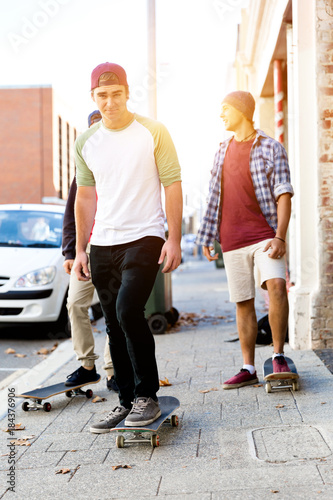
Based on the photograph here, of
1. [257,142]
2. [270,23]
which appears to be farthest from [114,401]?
[270,23]

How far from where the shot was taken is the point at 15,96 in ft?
177

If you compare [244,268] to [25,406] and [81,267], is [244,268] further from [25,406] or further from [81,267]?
[25,406]

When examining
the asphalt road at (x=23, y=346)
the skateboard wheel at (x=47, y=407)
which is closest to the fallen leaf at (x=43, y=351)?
the asphalt road at (x=23, y=346)

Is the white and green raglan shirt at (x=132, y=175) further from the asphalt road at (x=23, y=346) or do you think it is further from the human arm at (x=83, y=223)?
the asphalt road at (x=23, y=346)

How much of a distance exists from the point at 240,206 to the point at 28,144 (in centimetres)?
5091

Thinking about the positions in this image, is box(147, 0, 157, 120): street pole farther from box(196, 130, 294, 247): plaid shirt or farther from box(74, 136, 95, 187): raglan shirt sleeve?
box(74, 136, 95, 187): raglan shirt sleeve

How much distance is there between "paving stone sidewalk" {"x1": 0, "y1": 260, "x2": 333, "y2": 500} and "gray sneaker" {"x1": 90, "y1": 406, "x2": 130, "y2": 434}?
1.9 inches

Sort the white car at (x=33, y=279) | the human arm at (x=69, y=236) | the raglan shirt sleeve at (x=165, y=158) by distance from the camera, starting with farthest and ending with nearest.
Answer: the white car at (x=33, y=279) → the human arm at (x=69, y=236) → the raglan shirt sleeve at (x=165, y=158)

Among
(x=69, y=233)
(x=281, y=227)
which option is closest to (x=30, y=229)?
(x=69, y=233)

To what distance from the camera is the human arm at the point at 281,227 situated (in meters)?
4.73

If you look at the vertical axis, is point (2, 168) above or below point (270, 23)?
above

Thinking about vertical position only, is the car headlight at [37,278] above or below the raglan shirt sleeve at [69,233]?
below

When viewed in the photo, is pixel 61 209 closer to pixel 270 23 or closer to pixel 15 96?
pixel 270 23

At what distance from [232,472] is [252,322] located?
2.00 metres
